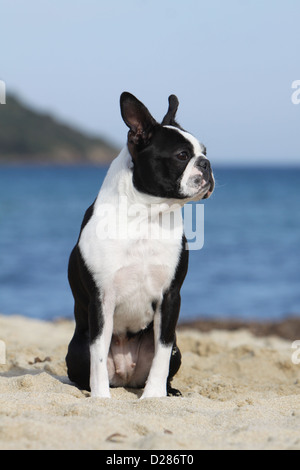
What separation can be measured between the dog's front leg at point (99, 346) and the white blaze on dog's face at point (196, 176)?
2.77ft

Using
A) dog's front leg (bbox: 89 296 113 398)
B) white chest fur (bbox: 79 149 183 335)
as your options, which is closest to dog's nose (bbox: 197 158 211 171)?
white chest fur (bbox: 79 149 183 335)

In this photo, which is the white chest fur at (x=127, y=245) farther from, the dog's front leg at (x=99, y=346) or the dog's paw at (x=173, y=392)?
the dog's paw at (x=173, y=392)

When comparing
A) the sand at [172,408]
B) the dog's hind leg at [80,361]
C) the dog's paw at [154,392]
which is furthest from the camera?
the dog's hind leg at [80,361]

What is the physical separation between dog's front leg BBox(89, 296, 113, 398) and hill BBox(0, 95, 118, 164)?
264 ft

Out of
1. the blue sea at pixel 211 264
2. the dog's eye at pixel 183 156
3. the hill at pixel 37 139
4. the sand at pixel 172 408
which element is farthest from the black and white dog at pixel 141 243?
the hill at pixel 37 139

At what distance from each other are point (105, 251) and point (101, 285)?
207 mm

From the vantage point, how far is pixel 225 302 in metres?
12.7

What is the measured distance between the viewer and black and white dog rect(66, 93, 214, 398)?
4.29 m

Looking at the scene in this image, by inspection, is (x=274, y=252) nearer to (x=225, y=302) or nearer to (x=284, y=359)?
(x=225, y=302)

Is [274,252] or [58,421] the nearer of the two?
[58,421]

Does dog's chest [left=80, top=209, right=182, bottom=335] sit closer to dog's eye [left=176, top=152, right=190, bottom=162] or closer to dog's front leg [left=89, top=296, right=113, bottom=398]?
dog's front leg [left=89, top=296, right=113, bottom=398]

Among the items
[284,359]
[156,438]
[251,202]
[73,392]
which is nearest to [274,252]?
[284,359]

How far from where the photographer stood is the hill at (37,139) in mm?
84188
